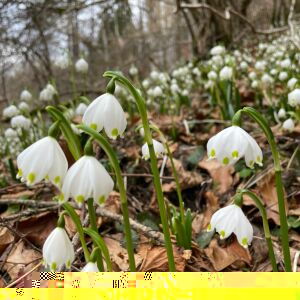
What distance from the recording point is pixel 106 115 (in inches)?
46.1

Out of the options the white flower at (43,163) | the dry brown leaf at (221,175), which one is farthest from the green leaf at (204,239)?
the white flower at (43,163)

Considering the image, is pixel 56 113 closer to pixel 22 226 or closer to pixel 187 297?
pixel 187 297

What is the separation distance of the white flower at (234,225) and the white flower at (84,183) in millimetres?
412

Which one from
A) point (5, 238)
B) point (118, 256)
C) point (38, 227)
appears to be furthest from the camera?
point (38, 227)

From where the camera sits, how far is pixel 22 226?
6.64 ft

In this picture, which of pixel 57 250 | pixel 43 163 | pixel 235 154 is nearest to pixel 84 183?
pixel 43 163

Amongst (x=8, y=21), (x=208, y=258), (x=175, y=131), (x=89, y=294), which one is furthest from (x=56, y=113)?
(x=8, y=21)

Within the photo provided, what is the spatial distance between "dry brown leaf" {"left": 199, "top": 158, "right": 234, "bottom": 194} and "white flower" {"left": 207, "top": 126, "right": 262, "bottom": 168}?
1330mm

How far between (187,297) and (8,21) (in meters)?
4.23

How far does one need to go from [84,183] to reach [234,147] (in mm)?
414

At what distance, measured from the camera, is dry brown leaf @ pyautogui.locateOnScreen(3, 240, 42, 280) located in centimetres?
175

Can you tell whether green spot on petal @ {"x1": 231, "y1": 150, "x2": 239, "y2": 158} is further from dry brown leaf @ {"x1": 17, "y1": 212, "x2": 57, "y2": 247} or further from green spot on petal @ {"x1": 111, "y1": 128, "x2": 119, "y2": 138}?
dry brown leaf @ {"x1": 17, "y1": 212, "x2": 57, "y2": 247}

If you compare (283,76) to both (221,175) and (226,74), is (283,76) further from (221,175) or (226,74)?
(221,175)

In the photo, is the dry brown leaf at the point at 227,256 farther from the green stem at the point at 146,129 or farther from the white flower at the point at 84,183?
the white flower at the point at 84,183
